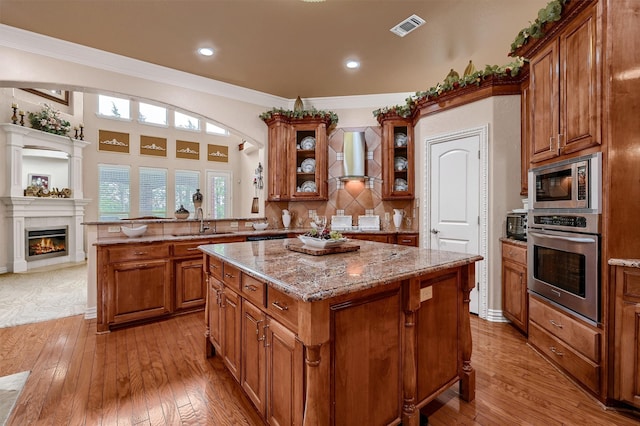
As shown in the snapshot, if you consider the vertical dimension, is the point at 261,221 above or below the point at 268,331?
above

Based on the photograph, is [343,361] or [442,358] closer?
[343,361]

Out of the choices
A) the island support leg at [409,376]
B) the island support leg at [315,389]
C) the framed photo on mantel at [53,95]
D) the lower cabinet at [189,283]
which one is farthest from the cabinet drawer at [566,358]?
the framed photo on mantel at [53,95]

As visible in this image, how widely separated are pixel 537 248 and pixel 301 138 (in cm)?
351

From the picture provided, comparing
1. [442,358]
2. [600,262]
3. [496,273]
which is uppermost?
[600,262]

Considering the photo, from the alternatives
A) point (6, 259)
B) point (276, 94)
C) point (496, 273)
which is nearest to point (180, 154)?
point (6, 259)

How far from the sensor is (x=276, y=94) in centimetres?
470

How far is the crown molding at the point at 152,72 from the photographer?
301 cm

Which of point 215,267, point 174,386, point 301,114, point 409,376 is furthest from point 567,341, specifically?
point 301,114

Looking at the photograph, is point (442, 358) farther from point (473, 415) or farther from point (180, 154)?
point (180, 154)

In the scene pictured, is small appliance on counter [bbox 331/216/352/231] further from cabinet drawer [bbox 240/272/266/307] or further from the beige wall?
cabinet drawer [bbox 240/272/266/307]

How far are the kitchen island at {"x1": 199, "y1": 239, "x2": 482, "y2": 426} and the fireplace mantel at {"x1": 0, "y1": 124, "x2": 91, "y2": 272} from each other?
6.64 metres

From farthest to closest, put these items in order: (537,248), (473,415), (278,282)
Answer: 1. (537,248)
2. (473,415)
3. (278,282)

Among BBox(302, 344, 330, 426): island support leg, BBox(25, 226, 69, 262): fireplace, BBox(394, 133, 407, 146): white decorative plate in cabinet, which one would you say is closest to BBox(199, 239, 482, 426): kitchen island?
BBox(302, 344, 330, 426): island support leg

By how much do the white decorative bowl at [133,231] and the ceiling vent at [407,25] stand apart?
11.4 feet
